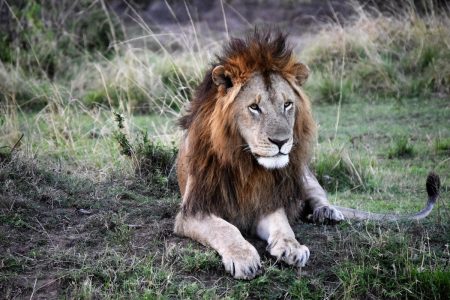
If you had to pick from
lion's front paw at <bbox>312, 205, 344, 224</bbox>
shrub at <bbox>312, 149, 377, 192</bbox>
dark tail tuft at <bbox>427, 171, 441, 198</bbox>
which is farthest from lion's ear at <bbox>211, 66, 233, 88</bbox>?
shrub at <bbox>312, 149, 377, 192</bbox>

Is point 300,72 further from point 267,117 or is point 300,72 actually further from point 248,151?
point 248,151

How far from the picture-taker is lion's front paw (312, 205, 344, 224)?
17.1ft

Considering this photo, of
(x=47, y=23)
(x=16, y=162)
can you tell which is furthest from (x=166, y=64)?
(x=16, y=162)

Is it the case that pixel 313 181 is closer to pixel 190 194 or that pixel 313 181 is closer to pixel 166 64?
pixel 190 194

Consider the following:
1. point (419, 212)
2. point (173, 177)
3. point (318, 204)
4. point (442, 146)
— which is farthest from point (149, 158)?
point (442, 146)

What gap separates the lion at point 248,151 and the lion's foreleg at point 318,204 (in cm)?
42

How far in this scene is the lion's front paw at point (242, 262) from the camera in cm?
421

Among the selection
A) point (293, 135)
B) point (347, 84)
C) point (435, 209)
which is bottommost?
point (347, 84)

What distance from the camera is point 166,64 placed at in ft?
33.9

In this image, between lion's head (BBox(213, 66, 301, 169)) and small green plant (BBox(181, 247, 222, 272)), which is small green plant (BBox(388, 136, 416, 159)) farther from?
small green plant (BBox(181, 247, 222, 272))

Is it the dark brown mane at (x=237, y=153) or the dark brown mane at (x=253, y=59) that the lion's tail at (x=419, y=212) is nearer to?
the dark brown mane at (x=237, y=153)

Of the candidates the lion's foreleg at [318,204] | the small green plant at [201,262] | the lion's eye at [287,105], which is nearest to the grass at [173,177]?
the small green plant at [201,262]

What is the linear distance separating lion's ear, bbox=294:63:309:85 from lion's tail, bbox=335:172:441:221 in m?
1.14

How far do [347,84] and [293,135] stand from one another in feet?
19.5
